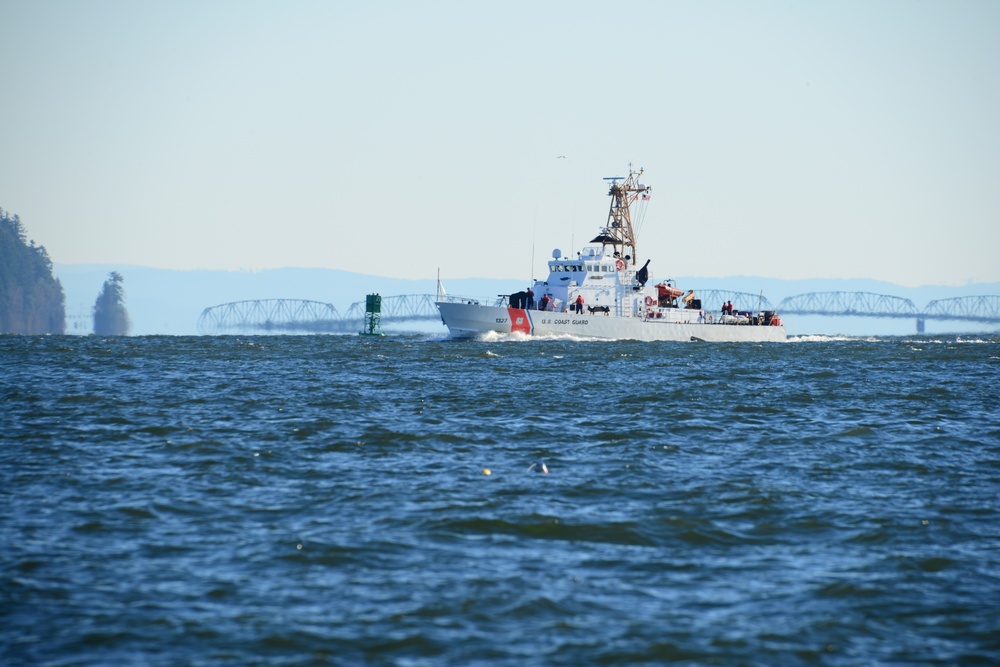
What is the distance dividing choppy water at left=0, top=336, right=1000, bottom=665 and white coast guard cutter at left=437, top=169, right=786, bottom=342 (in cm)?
4048

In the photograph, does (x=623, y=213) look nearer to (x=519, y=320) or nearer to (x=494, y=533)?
(x=519, y=320)

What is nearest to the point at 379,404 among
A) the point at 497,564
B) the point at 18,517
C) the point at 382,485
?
the point at 382,485

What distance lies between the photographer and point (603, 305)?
77688 millimetres

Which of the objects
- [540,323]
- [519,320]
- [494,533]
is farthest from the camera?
[540,323]

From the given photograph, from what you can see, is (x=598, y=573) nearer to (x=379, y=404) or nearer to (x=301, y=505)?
(x=301, y=505)

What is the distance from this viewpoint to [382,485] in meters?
18.7

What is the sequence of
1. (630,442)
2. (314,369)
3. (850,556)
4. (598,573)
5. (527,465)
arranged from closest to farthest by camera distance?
(598,573)
(850,556)
(527,465)
(630,442)
(314,369)

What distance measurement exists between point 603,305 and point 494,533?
63104mm

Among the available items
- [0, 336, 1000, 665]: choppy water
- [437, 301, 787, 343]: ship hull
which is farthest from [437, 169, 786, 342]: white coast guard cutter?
[0, 336, 1000, 665]: choppy water

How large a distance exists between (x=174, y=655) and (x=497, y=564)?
4641 millimetres

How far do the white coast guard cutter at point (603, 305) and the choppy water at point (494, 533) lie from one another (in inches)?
1594

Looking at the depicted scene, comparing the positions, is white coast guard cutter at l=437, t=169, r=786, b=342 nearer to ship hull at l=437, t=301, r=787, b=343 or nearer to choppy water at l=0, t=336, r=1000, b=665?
ship hull at l=437, t=301, r=787, b=343

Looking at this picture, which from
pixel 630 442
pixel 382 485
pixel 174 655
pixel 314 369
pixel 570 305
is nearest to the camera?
pixel 174 655

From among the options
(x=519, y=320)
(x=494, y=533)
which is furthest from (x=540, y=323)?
(x=494, y=533)
